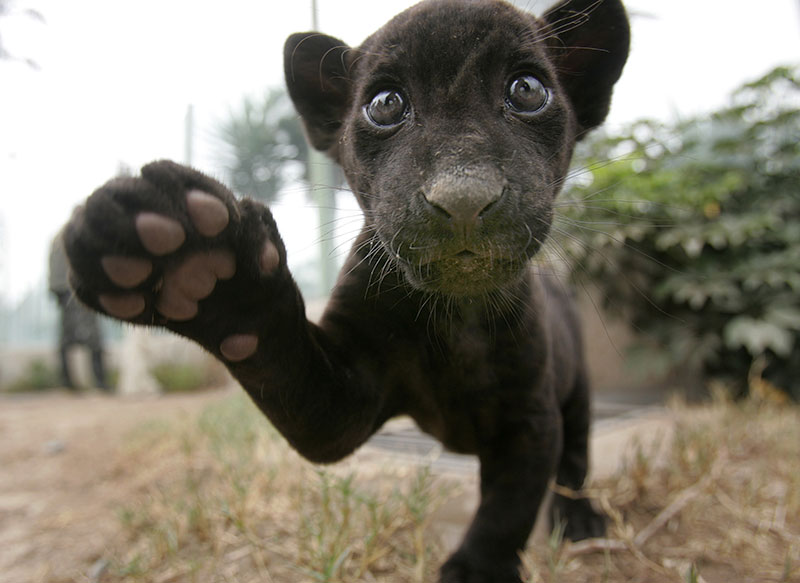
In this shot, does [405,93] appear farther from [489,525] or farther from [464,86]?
[489,525]

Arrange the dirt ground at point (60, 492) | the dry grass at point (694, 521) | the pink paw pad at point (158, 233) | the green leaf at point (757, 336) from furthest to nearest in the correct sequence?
the green leaf at point (757, 336) < the dirt ground at point (60, 492) < the dry grass at point (694, 521) < the pink paw pad at point (158, 233)

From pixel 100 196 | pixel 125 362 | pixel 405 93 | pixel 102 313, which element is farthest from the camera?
pixel 125 362

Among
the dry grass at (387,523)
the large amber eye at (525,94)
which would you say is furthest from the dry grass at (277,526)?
the large amber eye at (525,94)

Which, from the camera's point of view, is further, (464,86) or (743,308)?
(743,308)

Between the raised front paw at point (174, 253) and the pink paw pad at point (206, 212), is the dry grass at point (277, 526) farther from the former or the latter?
the pink paw pad at point (206, 212)

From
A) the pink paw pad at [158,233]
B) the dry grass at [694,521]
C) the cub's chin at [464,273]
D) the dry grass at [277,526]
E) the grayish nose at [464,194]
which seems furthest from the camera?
the dry grass at [694,521]

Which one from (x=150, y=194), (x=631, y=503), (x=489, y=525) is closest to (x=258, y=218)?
(x=150, y=194)

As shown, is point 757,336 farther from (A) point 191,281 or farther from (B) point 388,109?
(A) point 191,281
